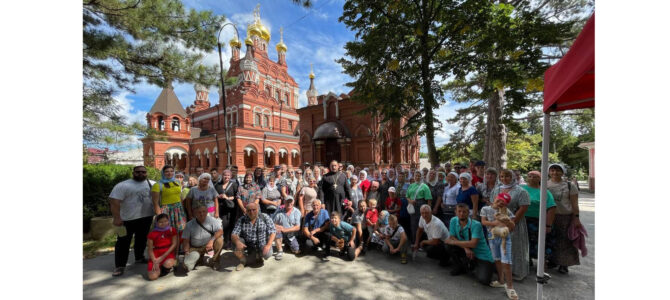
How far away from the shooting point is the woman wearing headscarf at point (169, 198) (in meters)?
4.20

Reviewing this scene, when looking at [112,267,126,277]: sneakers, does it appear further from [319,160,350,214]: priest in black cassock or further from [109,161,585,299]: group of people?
[319,160,350,214]: priest in black cassock

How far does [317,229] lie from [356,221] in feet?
2.60

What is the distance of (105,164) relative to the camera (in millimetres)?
7102

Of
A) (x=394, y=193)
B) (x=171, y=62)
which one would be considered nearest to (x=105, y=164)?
(x=171, y=62)

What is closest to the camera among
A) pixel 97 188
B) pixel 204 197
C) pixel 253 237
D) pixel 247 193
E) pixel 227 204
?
pixel 253 237

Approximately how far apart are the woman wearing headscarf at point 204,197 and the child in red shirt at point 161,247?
683 mm

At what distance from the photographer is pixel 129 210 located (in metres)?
3.78

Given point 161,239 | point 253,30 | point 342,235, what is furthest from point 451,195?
point 253,30

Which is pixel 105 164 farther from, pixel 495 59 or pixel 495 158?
→ pixel 495 158

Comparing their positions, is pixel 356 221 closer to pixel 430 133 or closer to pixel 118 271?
pixel 430 133

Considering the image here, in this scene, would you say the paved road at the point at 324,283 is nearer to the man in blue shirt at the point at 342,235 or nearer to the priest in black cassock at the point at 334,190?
the man in blue shirt at the point at 342,235

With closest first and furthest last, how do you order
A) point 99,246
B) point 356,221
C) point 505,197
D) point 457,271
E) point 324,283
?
point 505,197, point 324,283, point 457,271, point 356,221, point 99,246

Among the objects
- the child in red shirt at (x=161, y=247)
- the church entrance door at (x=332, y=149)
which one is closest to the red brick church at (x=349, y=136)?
the church entrance door at (x=332, y=149)

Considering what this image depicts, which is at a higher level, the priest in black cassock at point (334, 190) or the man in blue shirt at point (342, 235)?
the priest in black cassock at point (334, 190)
